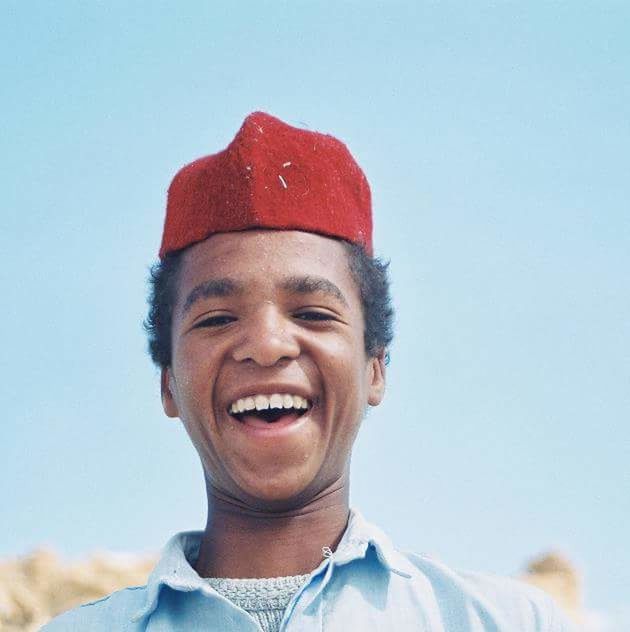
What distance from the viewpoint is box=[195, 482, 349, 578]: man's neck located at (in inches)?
81.9

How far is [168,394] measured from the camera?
7.53ft

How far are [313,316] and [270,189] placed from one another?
0.94 feet

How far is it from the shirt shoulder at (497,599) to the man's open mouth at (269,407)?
413mm

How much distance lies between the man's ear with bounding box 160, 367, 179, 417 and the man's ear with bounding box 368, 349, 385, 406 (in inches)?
17.1

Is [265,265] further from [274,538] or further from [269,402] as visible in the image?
[274,538]

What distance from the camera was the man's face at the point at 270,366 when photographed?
2.01 m

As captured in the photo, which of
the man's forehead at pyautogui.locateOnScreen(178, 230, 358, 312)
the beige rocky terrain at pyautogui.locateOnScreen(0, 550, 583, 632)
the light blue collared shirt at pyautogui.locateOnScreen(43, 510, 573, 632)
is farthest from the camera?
the beige rocky terrain at pyautogui.locateOnScreen(0, 550, 583, 632)

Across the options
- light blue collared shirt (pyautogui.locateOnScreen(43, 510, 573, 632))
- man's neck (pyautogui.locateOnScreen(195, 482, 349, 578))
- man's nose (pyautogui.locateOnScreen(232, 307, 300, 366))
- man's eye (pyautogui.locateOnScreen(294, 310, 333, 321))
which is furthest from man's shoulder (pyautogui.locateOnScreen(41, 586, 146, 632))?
man's eye (pyautogui.locateOnScreen(294, 310, 333, 321))

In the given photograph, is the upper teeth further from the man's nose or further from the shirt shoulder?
the shirt shoulder

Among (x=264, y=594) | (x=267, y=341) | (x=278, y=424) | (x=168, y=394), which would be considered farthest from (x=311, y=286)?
(x=264, y=594)

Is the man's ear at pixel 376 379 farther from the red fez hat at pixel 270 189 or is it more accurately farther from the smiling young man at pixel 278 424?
the red fez hat at pixel 270 189

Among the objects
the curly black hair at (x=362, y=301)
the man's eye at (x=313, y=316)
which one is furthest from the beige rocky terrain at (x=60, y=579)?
the man's eye at (x=313, y=316)

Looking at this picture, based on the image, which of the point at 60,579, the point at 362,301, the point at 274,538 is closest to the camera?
the point at 274,538

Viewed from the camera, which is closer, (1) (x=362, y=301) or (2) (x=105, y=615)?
(2) (x=105, y=615)
